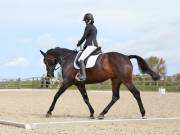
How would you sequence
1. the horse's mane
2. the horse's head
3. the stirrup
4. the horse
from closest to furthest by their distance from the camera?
1. the horse
2. the stirrup
3. the horse's mane
4. the horse's head

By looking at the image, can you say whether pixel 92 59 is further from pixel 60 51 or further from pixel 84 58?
pixel 60 51

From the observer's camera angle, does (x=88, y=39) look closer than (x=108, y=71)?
No

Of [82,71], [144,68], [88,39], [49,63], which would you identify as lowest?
[82,71]

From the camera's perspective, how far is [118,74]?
13617mm

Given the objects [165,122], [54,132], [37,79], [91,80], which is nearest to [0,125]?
[54,132]

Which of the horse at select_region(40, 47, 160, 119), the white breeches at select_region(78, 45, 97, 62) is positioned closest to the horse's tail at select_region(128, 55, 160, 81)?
the horse at select_region(40, 47, 160, 119)

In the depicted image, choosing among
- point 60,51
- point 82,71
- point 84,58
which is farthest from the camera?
point 60,51

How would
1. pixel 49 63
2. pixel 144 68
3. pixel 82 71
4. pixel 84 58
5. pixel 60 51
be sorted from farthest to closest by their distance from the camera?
pixel 49 63 < pixel 60 51 < pixel 144 68 < pixel 84 58 < pixel 82 71

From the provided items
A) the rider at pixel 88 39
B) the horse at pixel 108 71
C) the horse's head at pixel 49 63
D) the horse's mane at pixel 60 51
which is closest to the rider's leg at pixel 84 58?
the rider at pixel 88 39

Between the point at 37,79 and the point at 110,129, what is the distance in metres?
45.5

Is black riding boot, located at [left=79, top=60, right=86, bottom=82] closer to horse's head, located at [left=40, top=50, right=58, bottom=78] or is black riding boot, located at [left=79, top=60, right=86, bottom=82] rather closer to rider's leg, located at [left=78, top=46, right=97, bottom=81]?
rider's leg, located at [left=78, top=46, right=97, bottom=81]

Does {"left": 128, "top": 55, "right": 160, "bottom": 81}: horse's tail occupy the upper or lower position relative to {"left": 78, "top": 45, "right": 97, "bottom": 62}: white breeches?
lower

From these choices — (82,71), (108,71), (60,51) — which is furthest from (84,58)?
(60,51)

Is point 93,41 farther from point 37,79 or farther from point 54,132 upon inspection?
point 37,79
